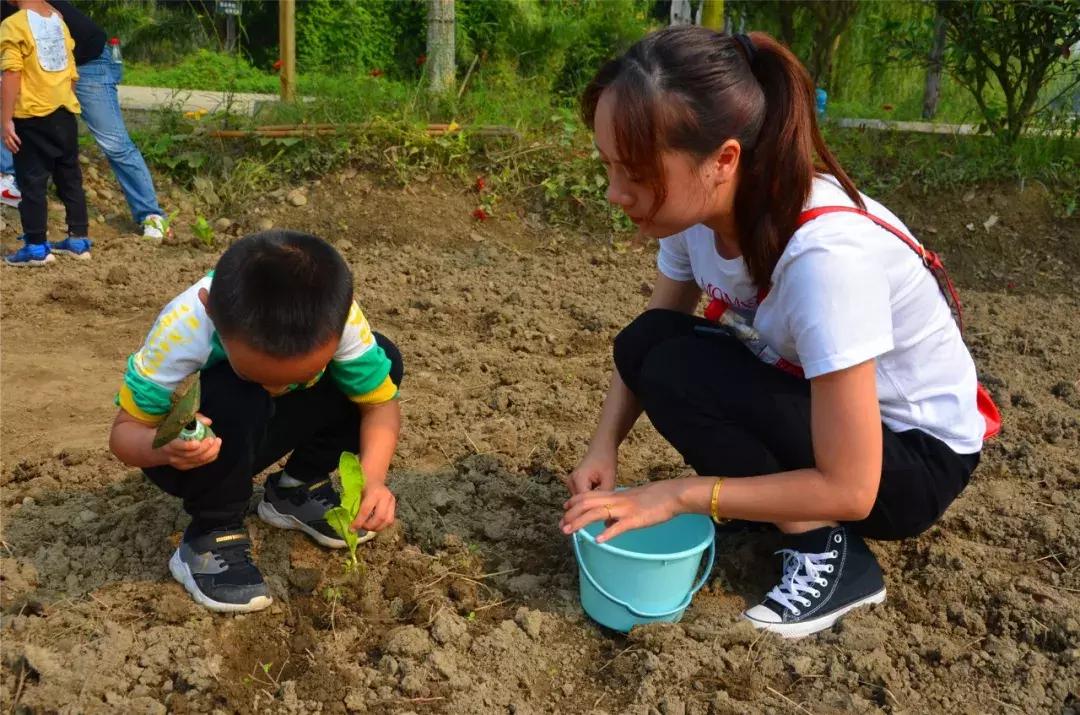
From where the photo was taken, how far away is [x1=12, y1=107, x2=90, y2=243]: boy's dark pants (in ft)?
14.8

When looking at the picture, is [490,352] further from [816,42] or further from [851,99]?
[851,99]

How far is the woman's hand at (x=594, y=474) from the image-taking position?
2008mm

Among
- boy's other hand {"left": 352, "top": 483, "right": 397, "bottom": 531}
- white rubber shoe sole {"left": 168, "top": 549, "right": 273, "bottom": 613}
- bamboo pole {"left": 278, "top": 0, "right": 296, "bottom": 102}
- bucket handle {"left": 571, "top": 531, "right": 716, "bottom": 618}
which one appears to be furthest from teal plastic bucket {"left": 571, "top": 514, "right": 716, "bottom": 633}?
bamboo pole {"left": 278, "top": 0, "right": 296, "bottom": 102}

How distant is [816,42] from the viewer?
7.64 meters

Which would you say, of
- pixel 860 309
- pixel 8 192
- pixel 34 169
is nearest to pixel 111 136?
pixel 34 169

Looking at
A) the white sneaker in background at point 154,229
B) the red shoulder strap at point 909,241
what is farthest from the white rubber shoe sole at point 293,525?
the white sneaker in background at point 154,229

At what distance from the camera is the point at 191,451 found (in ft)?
5.69

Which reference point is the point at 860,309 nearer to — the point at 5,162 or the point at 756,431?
the point at 756,431

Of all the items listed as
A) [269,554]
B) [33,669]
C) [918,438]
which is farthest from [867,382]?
[33,669]

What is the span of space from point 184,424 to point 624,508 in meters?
0.81

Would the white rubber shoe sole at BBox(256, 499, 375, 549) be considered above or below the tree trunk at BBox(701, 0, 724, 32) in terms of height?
below

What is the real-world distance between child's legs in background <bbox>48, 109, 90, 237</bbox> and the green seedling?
3.46 metres

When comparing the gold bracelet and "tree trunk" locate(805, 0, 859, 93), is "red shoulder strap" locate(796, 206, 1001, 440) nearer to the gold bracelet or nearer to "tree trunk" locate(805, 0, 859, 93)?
the gold bracelet

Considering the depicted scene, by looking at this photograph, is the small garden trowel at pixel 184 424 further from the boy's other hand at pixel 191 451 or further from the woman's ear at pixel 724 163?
the woman's ear at pixel 724 163
